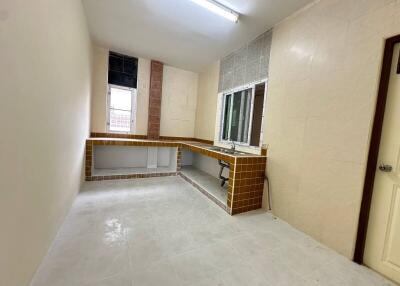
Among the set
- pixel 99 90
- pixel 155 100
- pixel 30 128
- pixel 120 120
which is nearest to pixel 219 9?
pixel 30 128

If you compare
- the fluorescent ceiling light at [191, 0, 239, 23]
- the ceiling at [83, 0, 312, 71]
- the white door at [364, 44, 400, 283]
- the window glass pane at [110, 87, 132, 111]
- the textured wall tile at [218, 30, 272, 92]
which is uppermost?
the ceiling at [83, 0, 312, 71]

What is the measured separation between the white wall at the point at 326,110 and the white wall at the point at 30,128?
2.52m

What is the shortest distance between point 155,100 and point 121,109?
85 cm

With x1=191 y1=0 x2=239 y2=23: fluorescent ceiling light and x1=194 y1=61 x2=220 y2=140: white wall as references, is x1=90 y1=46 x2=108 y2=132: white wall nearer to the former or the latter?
x1=194 y1=61 x2=220 y2=140: white wall

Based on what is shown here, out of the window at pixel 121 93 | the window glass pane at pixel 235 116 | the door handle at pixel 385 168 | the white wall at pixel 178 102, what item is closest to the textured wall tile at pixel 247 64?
the window glass pane at pixel 235 116

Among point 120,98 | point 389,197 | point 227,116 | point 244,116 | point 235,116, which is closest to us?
point 389,197

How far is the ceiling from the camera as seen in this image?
2314 mm

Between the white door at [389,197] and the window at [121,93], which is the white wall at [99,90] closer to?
the window at [121,93]

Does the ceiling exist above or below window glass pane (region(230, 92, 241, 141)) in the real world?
above

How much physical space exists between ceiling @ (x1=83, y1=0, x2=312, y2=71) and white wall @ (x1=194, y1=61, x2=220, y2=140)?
53 cm

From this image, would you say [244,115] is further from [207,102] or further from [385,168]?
[385,168]

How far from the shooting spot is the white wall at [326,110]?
1626 mm

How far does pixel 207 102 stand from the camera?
4.53m

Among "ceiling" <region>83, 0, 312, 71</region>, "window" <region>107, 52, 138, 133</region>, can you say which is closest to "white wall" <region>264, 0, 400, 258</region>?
"ceiling" <region>83, 0, 312, 71</region>
